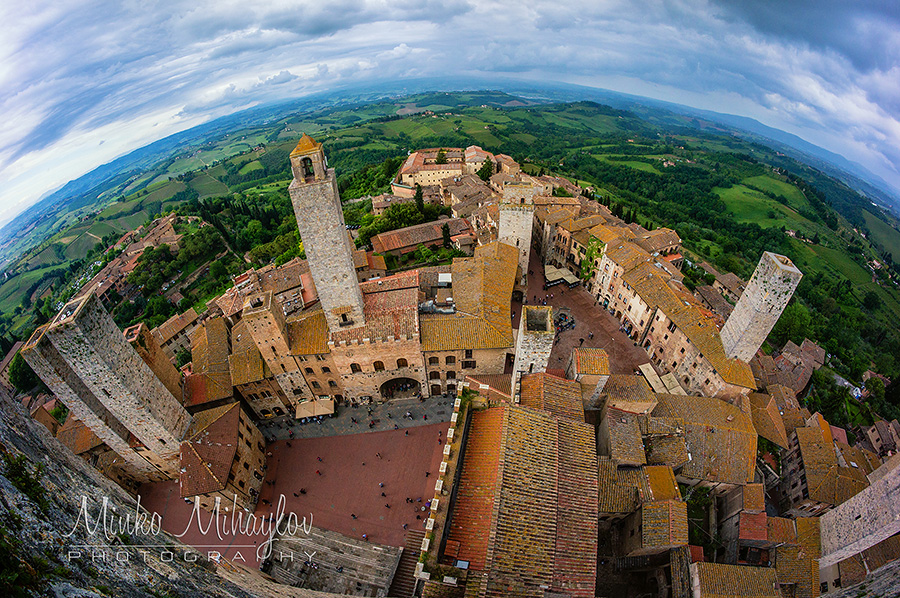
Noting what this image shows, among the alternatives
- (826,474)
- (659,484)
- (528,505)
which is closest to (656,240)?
(826,474)

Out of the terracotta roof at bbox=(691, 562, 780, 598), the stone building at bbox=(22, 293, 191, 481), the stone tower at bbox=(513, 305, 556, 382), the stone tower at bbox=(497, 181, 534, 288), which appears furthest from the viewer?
the stone tower at bbox=(497, 181, 534, 288)

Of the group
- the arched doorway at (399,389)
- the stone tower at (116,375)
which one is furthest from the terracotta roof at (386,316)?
the stone tower at (116,375)

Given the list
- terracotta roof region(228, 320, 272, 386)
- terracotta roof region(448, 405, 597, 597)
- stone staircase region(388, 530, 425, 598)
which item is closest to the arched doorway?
terracotta roof region(228, 320, 272, 386)

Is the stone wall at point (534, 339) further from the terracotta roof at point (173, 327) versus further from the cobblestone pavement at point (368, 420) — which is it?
the terracotta roof at point (173, 327)

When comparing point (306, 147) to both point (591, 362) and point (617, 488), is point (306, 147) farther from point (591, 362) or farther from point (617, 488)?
point (617, 488)

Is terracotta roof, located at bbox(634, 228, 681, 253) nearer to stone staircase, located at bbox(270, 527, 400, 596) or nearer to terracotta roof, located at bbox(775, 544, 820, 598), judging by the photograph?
terracotta roof, located at bbox(775, 544, 820, 598)

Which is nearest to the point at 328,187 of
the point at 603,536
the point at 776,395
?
the point at 603,536
